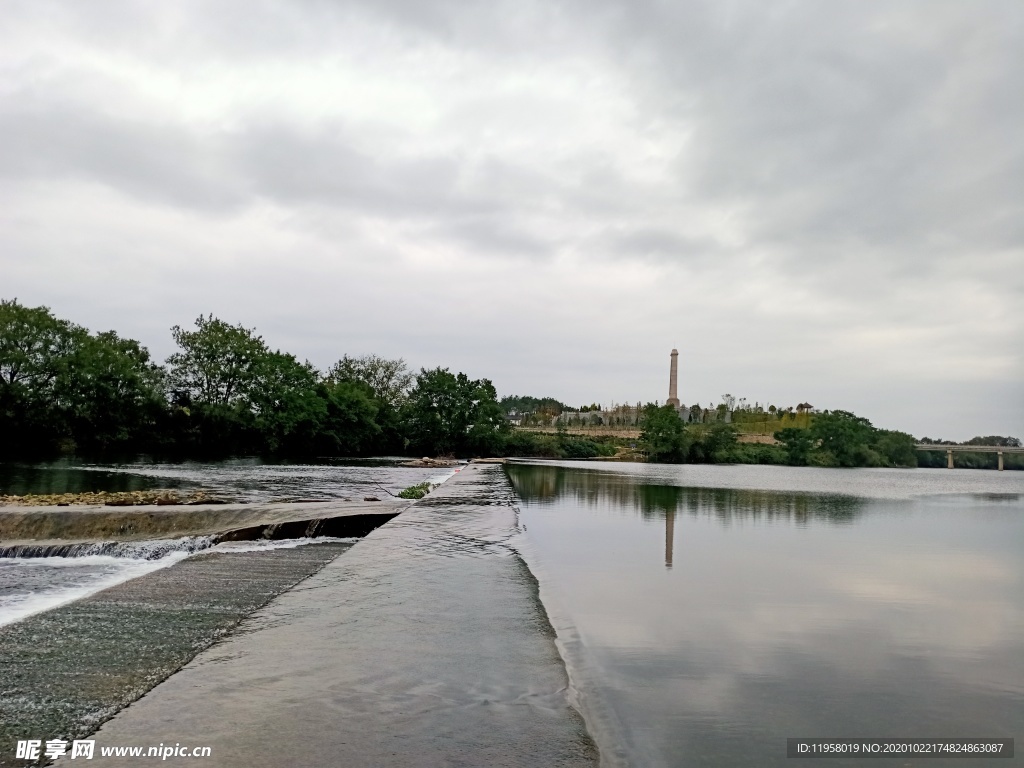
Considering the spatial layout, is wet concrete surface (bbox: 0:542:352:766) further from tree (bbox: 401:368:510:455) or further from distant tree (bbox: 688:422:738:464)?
distant tree (bbox: 688:422:738:464)

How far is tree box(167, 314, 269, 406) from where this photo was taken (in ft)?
186

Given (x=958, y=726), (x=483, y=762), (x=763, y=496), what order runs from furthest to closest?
(x=763, y=496), (x=958, y=726), (x=483, y=762)

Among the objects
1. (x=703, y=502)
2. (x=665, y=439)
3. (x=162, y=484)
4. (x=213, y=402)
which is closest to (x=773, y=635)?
(x=703, y=502)

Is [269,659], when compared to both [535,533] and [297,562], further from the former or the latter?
[535,533]

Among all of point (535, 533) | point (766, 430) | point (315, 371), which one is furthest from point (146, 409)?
point (766, 430)

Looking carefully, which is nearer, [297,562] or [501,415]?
[297,562]

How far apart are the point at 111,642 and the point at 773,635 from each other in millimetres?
5054

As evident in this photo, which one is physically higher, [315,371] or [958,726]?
[315,371]

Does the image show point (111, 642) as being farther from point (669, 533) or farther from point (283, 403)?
point (283, 403)

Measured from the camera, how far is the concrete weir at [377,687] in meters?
3.04

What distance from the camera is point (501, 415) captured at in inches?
2859

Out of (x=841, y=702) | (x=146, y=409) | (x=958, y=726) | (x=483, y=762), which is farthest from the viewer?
(x=146, y=409)

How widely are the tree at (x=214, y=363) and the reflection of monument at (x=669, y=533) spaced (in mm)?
47493

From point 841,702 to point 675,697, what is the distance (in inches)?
40.6
